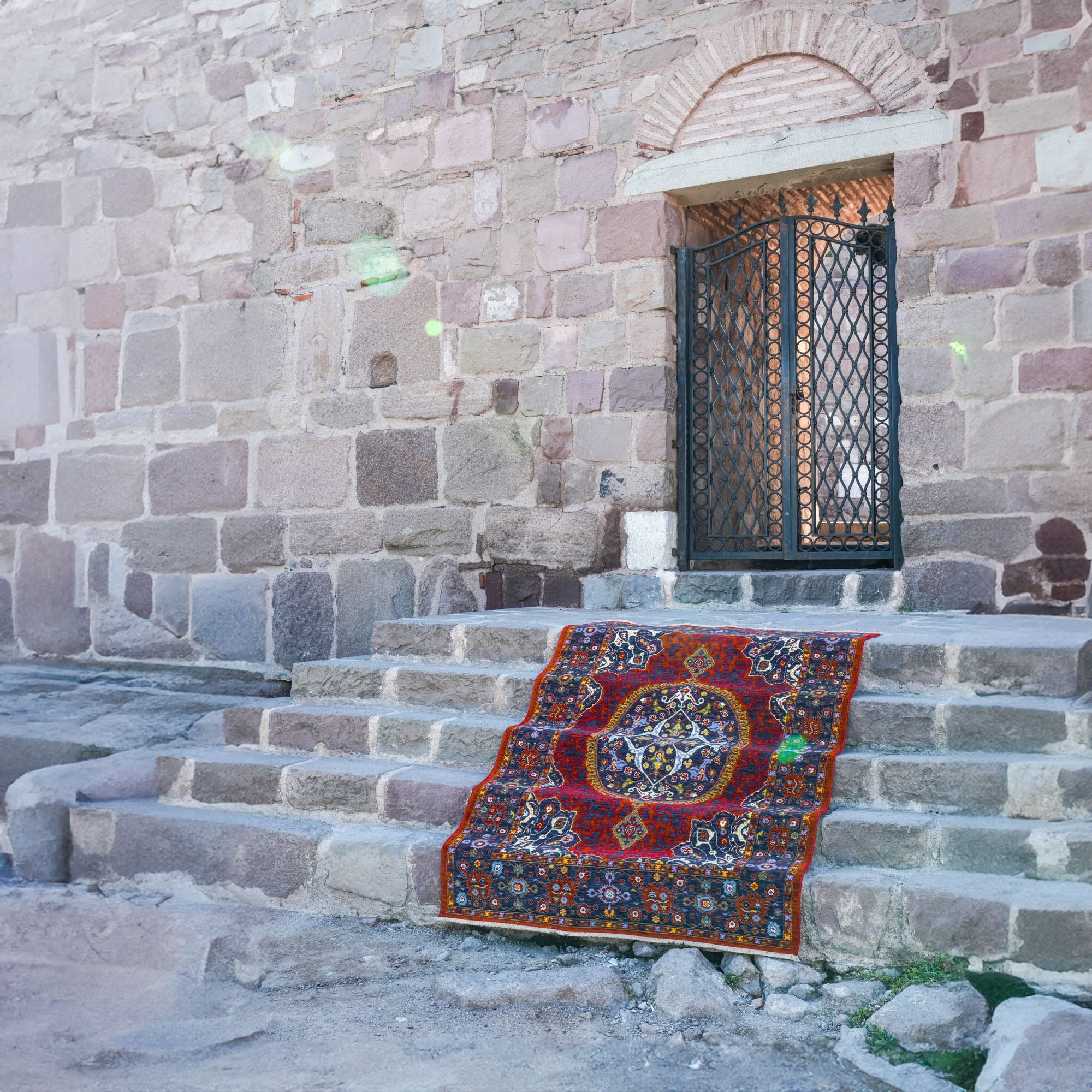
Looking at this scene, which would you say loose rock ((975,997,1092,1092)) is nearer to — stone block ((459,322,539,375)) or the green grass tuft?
the green grass tuft

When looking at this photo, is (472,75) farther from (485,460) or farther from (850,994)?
(850,994)

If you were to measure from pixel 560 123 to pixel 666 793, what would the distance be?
12.2ft

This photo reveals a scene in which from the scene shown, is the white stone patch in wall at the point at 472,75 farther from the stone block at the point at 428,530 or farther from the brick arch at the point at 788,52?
the stone block at the point at 428,530

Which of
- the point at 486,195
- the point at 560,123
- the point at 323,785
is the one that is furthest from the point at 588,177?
the point at 323,785

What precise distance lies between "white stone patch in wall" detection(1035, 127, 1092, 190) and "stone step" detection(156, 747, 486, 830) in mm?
3324

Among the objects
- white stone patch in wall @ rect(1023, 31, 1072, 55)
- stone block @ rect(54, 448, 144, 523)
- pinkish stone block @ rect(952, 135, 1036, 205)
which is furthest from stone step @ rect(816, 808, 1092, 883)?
stone block @ rect(54, 448, 144, 523)

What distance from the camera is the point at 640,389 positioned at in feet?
17.8

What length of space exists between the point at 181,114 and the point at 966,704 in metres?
5.51

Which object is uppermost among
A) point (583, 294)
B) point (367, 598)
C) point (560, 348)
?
point (583, 294)

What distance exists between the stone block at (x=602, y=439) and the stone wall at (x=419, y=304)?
0.01 meters

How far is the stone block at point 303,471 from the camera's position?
19.8 ft

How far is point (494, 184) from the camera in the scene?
5.79m

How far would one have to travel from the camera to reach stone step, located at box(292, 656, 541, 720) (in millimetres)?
3859

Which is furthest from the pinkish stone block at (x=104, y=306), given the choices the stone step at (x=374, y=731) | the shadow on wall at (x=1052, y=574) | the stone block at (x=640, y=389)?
the shadow on wall at (x=1052, y=574)
